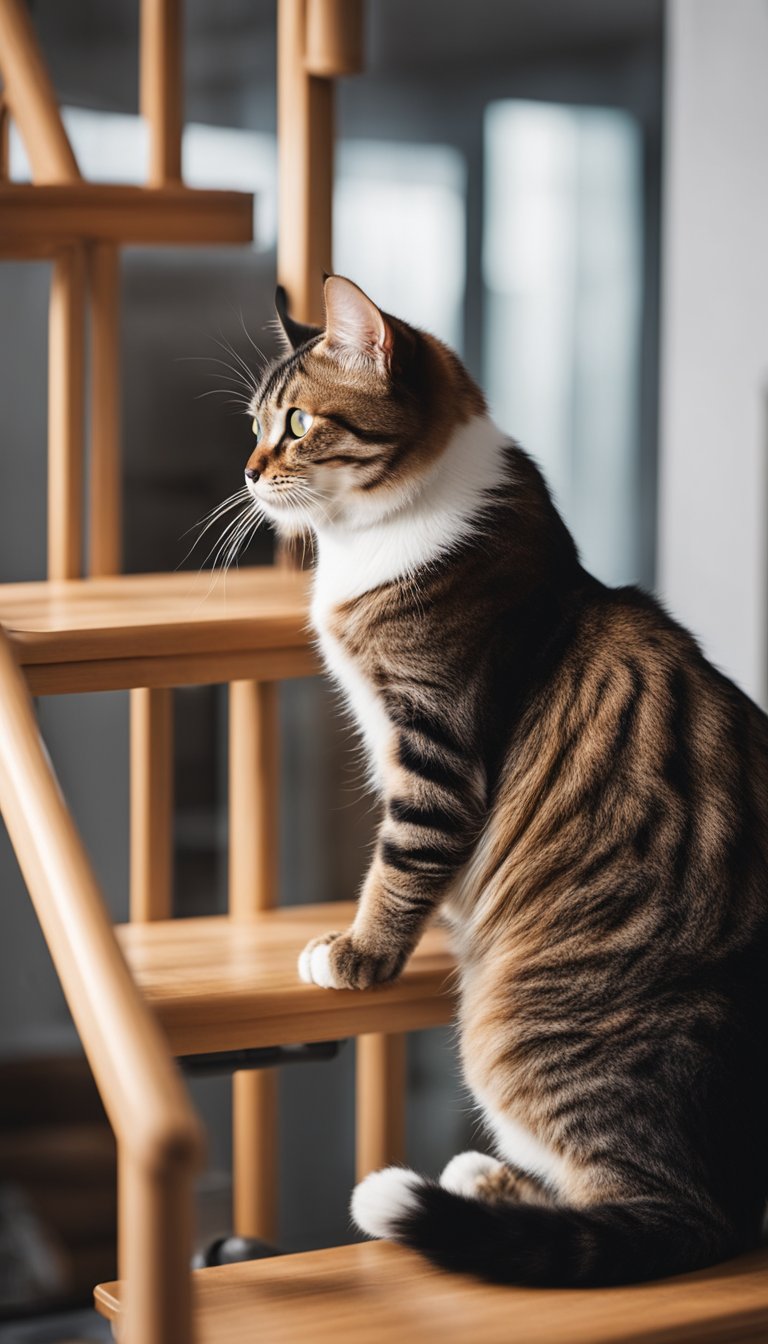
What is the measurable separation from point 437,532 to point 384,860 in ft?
0.94

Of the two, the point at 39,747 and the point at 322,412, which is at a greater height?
the point at 322,412

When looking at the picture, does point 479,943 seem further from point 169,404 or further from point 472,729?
point 169,404

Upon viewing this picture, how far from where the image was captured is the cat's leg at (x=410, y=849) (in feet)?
4.02

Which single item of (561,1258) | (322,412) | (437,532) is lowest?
(561,1258)

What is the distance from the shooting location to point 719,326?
2598 mm

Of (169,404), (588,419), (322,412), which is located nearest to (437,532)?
(322,412)

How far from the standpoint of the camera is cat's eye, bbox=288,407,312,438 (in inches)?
50.0

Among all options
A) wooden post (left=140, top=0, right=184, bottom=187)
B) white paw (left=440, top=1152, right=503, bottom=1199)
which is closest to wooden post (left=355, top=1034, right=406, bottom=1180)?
white paw (left=440, top=1152, right=503, bottom=1199)

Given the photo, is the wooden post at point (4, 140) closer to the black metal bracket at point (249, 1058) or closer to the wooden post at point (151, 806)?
the wooden post at point (151, 806)

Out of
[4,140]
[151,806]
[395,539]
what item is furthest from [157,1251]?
[4,140]

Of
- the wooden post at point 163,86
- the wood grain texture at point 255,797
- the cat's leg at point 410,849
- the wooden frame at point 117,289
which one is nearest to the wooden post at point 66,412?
the wooden frame at point 117,289

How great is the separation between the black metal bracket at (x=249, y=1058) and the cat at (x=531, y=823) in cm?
13

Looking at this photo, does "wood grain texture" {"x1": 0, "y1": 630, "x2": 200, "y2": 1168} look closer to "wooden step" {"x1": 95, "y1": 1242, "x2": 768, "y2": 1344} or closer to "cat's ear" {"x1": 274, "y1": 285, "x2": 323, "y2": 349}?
"wooden step" {"x1": 95, "y1": 1242, "x2": 768, "y2": 1344}

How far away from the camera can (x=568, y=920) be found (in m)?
1.21
